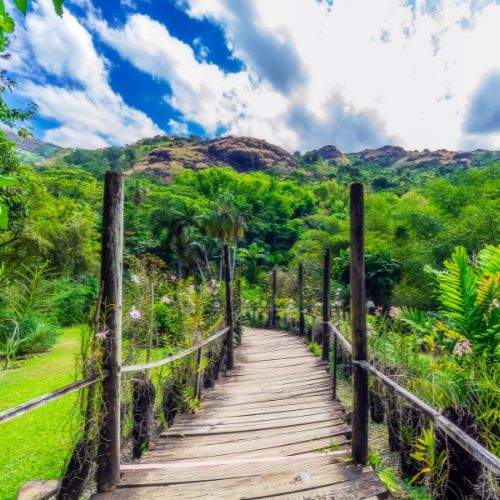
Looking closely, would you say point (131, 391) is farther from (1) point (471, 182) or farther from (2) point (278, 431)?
(1) point (471, 182)

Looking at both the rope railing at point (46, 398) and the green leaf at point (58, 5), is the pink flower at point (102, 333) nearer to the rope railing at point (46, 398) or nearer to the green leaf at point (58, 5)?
the rope railing at point (46, 398)

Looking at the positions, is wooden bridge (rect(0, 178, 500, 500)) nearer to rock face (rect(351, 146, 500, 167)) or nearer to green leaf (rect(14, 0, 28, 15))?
green leaf (rect(14, 0, 28, 15))

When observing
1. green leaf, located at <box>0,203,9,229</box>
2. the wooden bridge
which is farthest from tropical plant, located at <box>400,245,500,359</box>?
green leaf, located at <box>0,203,9,229</box>

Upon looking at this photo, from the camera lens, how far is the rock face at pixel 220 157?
6662 cm

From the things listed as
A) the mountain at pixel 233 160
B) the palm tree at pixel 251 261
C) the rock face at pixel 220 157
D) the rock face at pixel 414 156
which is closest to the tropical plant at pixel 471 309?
the palm tree at pixel 251 261

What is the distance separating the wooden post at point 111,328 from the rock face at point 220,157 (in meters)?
62.1

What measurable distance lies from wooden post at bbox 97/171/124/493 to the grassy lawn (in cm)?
22

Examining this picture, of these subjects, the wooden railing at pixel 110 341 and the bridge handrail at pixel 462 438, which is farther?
the wooden railing at pixel 110 341

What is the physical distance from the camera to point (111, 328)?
2281 millimetres

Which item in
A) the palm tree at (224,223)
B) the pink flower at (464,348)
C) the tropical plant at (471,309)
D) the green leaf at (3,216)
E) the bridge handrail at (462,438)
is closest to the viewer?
the green leaf at (3,216)

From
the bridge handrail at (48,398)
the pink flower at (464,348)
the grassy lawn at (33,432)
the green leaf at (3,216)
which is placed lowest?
the grassy lawn at (33,432)

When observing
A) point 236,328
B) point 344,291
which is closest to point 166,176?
point 344,291

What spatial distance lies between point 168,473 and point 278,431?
1.28m

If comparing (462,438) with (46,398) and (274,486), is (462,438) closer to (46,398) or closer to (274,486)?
(274,486)
